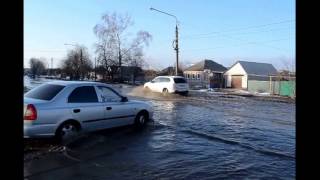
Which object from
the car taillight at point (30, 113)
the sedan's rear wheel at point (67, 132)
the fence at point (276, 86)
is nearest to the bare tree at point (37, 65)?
the fence at point (276, 86)

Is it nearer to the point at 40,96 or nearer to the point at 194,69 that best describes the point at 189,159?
the point at 40,96

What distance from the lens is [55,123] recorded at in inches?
361

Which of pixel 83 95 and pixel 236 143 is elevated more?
Answer: pixel 83 95

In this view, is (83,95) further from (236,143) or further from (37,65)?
(37,65)

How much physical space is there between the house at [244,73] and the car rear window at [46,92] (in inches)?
2077

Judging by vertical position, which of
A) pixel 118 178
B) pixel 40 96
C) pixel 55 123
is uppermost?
pixel 40 96

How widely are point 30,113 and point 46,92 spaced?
1125 mm

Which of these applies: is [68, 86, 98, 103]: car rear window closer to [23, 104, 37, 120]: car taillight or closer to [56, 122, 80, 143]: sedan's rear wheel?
[56, 122, 80, 143]: sedan's rear wheel

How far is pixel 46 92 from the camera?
384 inches

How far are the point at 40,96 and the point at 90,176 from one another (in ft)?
11.9

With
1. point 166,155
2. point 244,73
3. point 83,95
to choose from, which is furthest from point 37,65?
point 166,155

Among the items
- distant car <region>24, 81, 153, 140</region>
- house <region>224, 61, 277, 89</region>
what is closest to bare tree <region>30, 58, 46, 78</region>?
house <region>224, 61, 277, 89</region>
